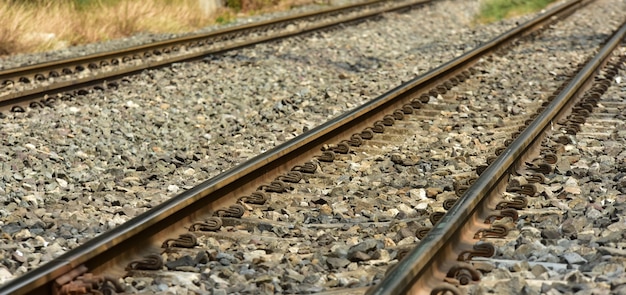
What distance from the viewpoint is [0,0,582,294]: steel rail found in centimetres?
434

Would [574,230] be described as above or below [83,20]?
below

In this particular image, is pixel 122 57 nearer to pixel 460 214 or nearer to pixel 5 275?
pixel 5 275

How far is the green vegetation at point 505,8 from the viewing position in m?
22.1

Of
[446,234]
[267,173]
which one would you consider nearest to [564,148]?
[267,173]

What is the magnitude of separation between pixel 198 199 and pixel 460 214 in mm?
1605

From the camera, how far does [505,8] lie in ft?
76.8

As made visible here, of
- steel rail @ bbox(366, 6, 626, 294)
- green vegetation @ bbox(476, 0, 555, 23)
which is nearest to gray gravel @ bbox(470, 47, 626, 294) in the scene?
steel rail @ bbox(366, 6, 626, 294)

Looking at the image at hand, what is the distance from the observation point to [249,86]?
1180cm

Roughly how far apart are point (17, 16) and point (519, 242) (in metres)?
12.9

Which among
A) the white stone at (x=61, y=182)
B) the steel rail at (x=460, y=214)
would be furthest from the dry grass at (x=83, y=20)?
the steel rail at (x=460, y=214)

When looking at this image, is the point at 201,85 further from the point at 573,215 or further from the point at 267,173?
the point at 573,215

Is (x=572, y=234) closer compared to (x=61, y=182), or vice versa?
(x=572, y=234)

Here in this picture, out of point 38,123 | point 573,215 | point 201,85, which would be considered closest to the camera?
point 573,215

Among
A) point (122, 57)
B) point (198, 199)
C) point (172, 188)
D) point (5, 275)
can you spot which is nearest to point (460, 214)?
point (198, 199)
